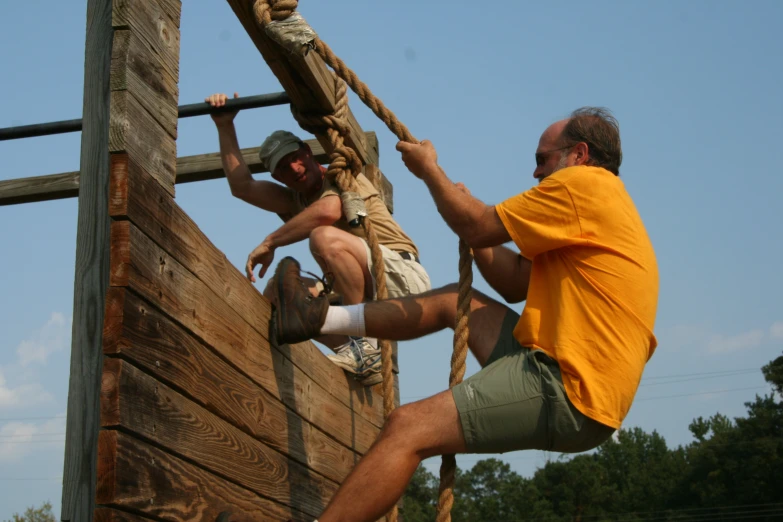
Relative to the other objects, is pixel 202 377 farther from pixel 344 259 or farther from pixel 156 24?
pixel 344 259

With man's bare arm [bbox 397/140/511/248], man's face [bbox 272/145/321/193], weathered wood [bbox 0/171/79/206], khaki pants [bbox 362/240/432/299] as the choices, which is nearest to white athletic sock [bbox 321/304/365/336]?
man's bare arm [bbox 397/140/511/248]

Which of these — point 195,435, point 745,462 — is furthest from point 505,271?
point 745,462

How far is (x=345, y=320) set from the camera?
11.1ft

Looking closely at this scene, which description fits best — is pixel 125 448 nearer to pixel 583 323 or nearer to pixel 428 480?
pixel 583 323

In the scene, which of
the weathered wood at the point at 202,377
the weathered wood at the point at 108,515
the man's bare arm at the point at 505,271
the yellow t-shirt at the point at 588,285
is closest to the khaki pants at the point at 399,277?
the weathered wood at the point at 202,377

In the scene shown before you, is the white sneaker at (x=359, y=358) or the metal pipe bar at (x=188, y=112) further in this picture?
the white sneaker at (x=359, y=358)

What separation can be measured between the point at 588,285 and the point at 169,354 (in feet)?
4.17

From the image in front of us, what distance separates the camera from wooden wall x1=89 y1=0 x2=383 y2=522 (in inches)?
92.1

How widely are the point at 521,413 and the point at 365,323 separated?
0.80 metres

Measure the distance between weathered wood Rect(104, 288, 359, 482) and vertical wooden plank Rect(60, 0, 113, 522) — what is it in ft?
0.24

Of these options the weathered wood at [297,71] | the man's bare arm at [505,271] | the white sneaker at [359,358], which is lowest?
the man's bare arm at [505,271]

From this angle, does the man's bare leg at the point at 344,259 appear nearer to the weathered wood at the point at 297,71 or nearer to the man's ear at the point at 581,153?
the weathered wood at the point at 297,71

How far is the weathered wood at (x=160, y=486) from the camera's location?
2.22 m

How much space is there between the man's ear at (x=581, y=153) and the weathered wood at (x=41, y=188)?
3217 mm
